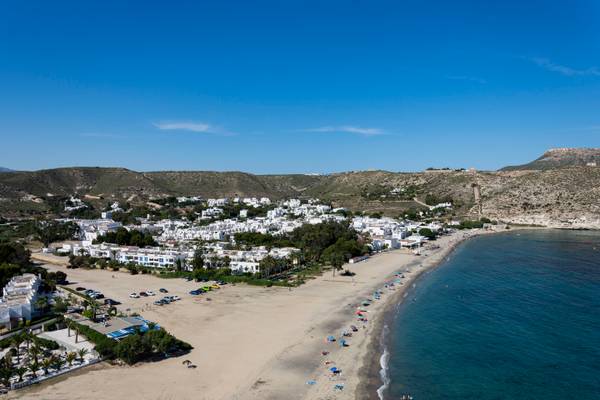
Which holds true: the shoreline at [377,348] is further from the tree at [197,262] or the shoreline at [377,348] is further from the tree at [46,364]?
the tree at [197,262]

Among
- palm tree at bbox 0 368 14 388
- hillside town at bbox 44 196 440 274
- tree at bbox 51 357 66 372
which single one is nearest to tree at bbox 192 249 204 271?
hillside town at bbox 44 196 440 274

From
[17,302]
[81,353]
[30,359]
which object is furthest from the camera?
[17,302]

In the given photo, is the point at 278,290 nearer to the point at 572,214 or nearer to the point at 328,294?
the point at 328,294

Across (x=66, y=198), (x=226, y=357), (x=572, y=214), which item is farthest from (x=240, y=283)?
(x=66, y=198)

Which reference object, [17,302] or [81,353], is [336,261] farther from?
[17,302]

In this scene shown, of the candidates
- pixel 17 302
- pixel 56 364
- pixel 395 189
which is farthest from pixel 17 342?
pixel 395 189

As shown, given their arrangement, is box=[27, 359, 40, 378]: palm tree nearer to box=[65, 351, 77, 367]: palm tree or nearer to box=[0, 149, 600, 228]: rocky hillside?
box=[65, 351, 77, 367]: palm tree

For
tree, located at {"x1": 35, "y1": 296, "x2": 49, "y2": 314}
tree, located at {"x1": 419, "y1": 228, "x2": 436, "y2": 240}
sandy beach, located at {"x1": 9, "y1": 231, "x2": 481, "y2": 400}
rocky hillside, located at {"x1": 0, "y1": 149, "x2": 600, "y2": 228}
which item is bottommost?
sandy beach, located at {"x1": 9, "y1": 231, "x2": 481, "y2": 400}
